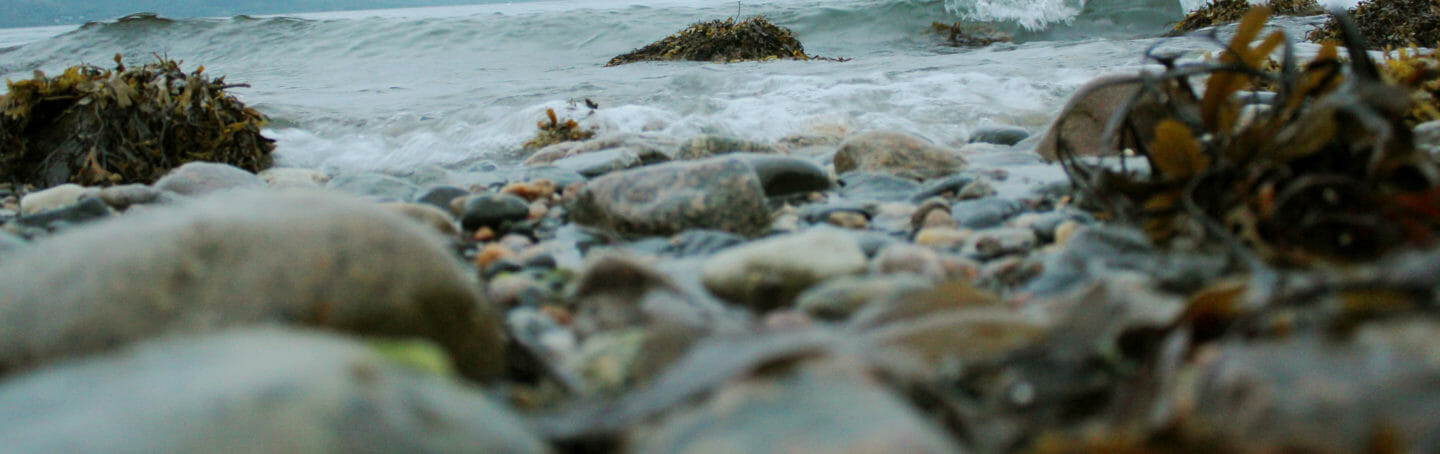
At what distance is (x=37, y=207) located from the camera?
3357 mm

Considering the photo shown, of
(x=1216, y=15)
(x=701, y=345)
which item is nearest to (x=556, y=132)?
(x=701, y=345)

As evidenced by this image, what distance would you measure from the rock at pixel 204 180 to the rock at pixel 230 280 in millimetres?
2687

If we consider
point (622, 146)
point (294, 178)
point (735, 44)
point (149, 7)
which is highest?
point (149, 7)

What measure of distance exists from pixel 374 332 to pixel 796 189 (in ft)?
7.73

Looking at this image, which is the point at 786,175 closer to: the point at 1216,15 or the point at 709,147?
the point at 709,147

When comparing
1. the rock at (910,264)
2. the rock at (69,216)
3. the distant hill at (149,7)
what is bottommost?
the rock at (69,216)

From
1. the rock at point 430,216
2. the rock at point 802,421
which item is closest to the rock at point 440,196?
the rock at point 430,216

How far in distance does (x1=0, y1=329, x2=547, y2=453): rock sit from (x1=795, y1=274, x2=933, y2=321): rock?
76cm

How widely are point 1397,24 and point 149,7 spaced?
359 ft

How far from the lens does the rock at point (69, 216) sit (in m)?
2.84

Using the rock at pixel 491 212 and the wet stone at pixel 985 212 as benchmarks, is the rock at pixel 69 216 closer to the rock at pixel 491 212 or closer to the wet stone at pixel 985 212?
the rock at pixel 491 212

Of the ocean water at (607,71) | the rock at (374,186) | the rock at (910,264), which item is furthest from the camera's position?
the ocean water at (607,71)

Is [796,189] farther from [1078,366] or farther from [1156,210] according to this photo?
[1078,366]

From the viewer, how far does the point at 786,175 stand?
11.0 feet
